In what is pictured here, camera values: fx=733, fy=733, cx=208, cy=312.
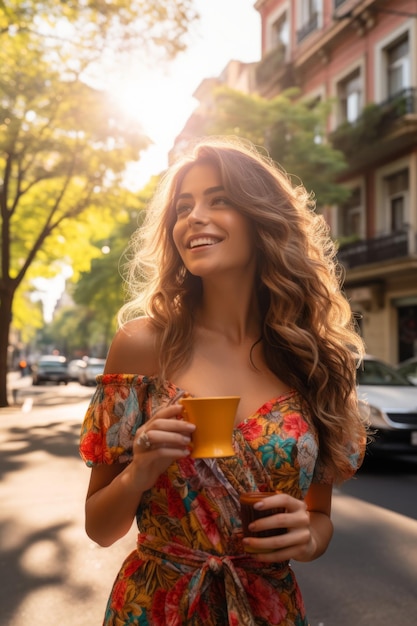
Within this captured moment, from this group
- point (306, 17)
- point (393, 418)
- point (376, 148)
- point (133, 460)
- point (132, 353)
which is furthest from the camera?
point (306, 17)

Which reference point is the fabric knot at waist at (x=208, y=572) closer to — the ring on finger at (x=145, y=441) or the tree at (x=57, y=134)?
the ring on finger at (x=145, y=441)

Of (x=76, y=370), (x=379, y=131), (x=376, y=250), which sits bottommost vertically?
(x=76, y=370)

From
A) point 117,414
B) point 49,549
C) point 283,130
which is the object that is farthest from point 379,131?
point 117,414

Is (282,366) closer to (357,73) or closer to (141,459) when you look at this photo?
(141,459)

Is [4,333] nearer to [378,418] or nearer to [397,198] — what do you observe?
[397,198]

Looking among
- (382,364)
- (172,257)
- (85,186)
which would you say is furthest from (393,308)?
(172,257)

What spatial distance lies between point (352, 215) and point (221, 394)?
2441 centimetres

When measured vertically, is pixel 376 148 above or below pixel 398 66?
below

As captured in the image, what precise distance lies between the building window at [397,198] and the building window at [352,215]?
1353 millimetres

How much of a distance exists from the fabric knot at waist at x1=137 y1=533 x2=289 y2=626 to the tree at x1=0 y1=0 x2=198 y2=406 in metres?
13.6

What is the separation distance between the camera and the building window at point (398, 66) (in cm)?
2230

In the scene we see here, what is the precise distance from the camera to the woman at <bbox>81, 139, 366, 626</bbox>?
1711mm

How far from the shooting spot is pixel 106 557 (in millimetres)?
5211

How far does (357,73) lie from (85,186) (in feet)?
35.8
